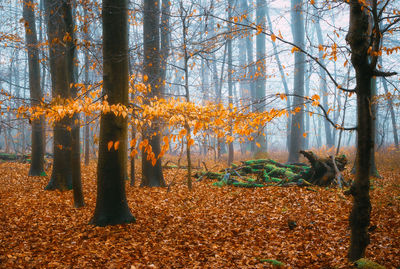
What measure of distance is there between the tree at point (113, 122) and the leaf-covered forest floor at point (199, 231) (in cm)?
45

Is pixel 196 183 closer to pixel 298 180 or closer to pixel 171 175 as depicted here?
pixel 171 175

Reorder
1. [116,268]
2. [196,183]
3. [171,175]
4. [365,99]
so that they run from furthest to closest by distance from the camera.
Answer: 1. [171,175]
2. [196,183]
3. [116,268]
4. [365,99]

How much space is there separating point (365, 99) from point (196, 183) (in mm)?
7263

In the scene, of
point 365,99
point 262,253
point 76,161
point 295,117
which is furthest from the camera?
point 295,117

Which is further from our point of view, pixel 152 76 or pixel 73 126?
pixel 152 76

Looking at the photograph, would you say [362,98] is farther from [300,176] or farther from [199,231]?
[300,176]

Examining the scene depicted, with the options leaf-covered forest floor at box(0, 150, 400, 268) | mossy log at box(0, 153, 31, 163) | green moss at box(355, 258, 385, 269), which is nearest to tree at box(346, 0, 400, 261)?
green moss at box(355, 258, 385, 269)

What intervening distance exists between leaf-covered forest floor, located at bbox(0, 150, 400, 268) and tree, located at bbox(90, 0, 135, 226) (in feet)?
1.48

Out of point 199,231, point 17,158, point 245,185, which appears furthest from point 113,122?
point 17,158

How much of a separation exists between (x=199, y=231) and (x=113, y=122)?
2736mm

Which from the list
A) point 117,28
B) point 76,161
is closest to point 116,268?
point 76,161

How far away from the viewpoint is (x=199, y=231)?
213 inches

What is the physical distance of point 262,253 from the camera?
4.42 meters

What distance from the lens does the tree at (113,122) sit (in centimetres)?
524
